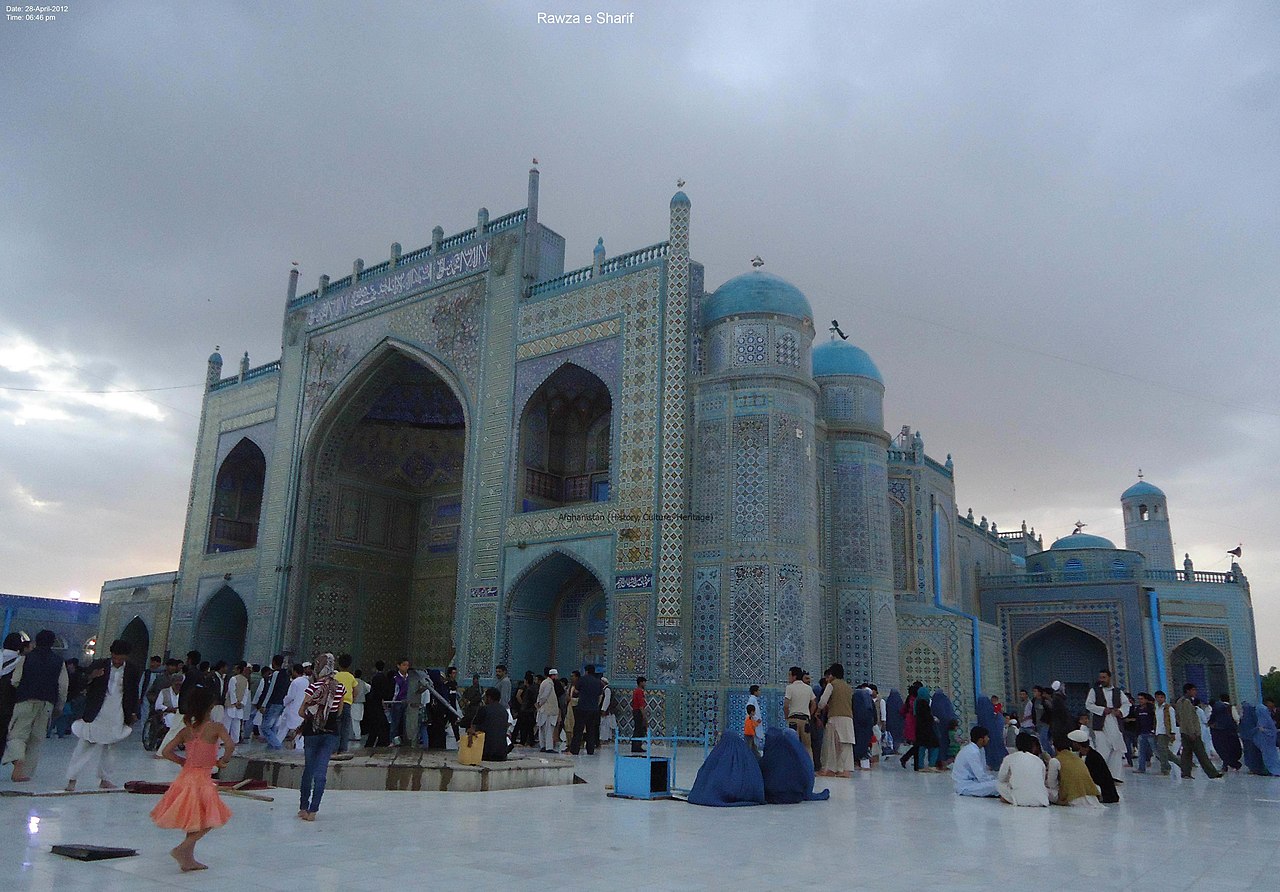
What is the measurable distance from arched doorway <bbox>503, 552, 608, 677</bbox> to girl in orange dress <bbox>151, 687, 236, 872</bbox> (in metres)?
12.4

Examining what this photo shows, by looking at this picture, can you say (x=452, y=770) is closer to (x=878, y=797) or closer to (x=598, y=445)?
(x=878, y=797)

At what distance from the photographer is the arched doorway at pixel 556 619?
17.4 metres

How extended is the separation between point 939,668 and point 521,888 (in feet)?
54.2

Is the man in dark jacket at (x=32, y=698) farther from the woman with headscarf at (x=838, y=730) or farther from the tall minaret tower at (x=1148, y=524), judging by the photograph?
the tall minaret tower at (x=1148, y=524)

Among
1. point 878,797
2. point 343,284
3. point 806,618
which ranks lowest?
point 878,797

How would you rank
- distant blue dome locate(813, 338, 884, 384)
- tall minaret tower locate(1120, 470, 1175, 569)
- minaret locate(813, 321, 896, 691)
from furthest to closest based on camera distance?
tall minaret tower locate(1120, 470, 1175, 569), distant blue dome locate(813, 338, 884, 384), minaret locate(813, 321, 896, 691)

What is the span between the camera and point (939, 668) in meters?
19.1

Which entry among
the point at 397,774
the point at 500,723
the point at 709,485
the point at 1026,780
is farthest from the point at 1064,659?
the point at 397,774

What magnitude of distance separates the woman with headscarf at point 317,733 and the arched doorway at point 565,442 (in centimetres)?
1189

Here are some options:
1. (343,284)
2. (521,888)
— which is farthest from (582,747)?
(343,284)

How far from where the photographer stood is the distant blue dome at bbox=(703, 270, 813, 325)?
16.4 m

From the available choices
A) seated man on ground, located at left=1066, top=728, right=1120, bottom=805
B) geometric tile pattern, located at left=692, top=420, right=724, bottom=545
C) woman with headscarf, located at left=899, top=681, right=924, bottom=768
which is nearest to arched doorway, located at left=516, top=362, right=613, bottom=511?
geometric tile pattern, located at left=692, top=420, right=724, bottom=545

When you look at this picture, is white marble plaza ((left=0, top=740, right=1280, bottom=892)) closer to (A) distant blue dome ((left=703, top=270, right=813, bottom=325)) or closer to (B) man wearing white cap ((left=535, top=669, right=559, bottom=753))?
(B) man wearing white cap ((left=535, top=669, right=559, bottom=753))

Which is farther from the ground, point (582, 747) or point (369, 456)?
point (369, 456)
